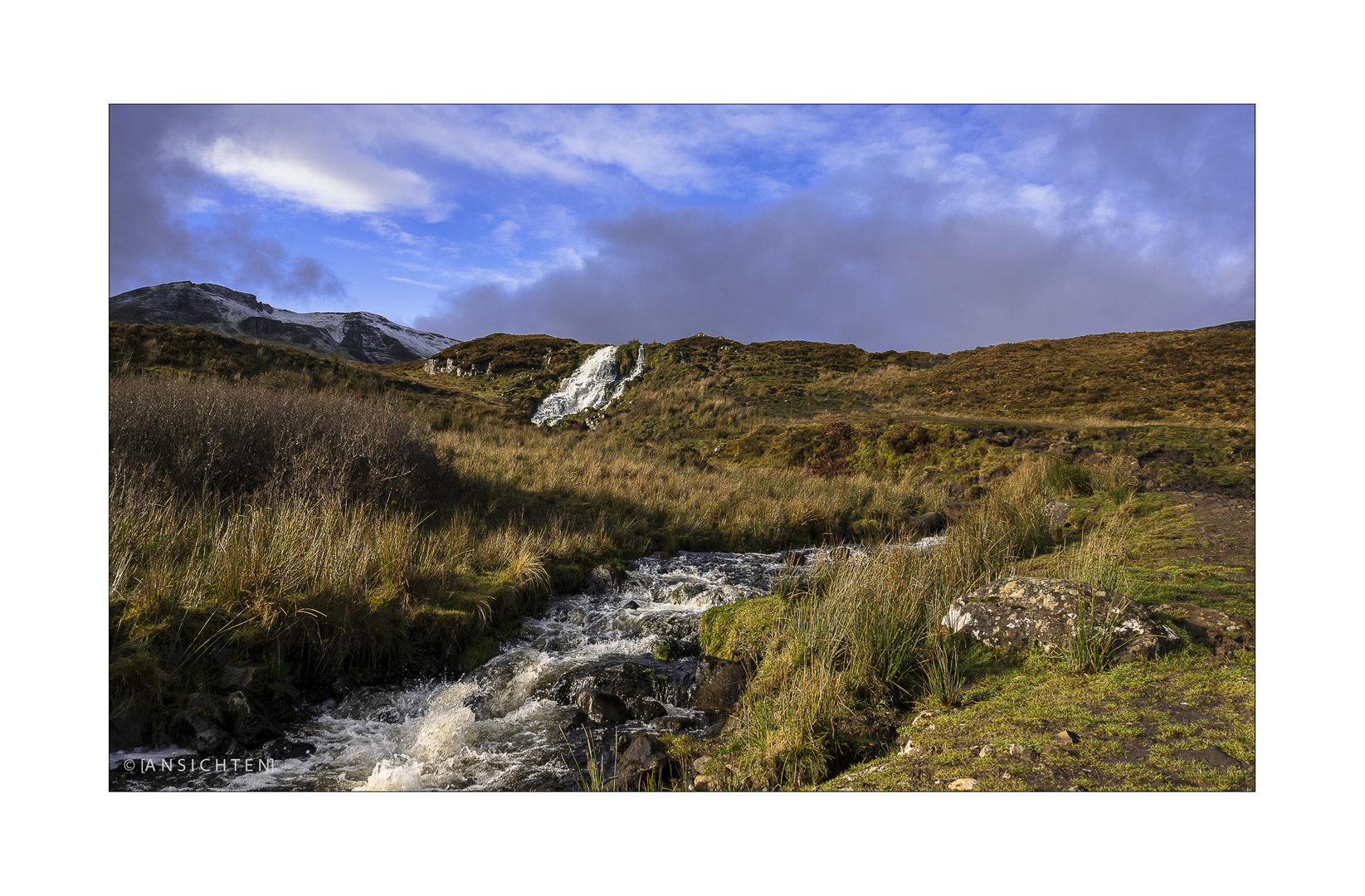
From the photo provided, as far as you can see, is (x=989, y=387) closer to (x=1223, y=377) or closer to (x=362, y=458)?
(x=1223, y=377)

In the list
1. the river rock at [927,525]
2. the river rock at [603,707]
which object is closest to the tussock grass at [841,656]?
the river rock at [603,707]

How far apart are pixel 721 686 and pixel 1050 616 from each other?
2.65 meters

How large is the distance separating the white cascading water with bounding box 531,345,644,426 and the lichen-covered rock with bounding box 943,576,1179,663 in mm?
30065

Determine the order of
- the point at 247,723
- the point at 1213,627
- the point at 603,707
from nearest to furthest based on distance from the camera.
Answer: the point at 247,723 → the point at 1213,627 → the point at 603,707

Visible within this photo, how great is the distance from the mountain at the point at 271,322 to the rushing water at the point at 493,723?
406cm

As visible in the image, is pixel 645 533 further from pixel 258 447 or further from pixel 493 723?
pixel 493 723

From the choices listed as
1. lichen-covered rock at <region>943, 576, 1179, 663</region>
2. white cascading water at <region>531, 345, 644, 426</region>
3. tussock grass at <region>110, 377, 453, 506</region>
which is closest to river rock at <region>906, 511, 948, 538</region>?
lichen-covered rock at <region>943, 576, 1179, 663</region>

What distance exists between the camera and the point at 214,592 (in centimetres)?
506

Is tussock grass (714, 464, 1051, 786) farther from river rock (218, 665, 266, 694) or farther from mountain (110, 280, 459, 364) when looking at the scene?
mountain (110, 280, 459, 364)

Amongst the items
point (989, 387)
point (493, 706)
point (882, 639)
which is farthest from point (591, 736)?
point (989, 387)

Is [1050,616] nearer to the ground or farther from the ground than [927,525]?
farther from the ground

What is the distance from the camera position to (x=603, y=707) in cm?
501

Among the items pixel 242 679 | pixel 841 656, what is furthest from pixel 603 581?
pixel 242 679


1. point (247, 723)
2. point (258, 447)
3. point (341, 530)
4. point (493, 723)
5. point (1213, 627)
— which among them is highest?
point (258, 447)
